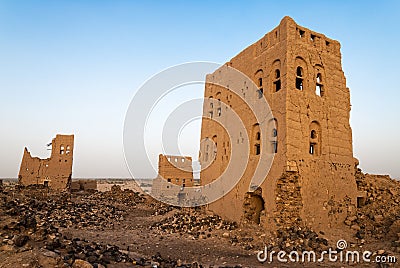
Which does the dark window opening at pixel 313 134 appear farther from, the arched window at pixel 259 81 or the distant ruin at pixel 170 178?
the distant ruin at pixel 170 178

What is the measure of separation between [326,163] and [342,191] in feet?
5.41

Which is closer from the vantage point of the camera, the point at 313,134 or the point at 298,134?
the point at 298,134

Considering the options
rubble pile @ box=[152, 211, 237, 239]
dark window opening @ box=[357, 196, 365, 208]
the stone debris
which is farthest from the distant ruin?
dark window opening @ box=[357, 196, 365, 208]

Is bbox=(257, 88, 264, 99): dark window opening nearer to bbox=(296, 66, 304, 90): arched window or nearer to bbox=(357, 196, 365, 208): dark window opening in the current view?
bbox=(296, 66, 304, 90): arched window

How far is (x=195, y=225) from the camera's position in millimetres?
15562

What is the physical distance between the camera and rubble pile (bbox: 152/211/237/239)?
14.7 meters

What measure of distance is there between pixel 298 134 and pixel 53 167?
2304cm

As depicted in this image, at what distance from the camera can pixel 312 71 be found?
47.5 ft

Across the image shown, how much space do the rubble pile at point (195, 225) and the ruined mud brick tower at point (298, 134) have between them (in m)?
0.85

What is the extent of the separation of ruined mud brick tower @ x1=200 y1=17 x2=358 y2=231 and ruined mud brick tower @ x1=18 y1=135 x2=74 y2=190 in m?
17.3

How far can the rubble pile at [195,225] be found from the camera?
48.2ft

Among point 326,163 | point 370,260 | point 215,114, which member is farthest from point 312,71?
point 370,260

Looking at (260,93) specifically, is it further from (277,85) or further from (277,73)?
(277,73)

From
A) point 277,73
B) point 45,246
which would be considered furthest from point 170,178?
point 45,246
